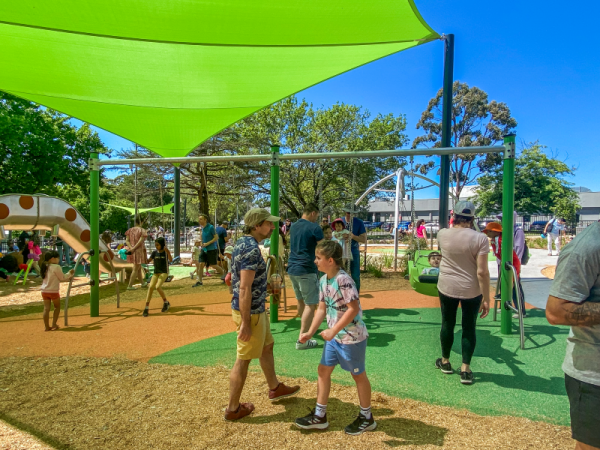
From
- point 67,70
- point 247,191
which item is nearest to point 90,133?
point 247,191

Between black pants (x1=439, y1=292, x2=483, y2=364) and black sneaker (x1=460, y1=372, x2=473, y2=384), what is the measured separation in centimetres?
10

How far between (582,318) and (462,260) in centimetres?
202

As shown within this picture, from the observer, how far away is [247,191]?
2244cm

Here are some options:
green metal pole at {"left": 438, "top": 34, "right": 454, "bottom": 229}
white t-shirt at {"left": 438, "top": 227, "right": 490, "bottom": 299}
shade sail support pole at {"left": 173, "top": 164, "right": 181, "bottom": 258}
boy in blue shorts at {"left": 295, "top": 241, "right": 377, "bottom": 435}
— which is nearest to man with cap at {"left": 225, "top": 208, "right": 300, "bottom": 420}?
boy in blue shorts at {"left": 295, "top": 241, "right": 377, "bottom": 435}

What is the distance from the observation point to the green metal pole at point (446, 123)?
834 centimetres

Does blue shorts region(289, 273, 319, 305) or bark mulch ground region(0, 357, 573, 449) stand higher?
blue shorts region(289, 273, 319, 305)

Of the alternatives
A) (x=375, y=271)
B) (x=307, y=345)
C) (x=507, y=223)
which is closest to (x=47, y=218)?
(x=375, y=271)

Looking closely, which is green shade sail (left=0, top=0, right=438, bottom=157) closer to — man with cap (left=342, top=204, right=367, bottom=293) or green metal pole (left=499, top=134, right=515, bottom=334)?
green metal pole (left=499, top=134, right=515, bottom=334)

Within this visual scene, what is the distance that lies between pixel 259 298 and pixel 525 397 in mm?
2407

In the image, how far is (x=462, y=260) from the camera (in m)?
3.59

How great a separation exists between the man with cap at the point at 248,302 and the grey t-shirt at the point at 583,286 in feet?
6.17

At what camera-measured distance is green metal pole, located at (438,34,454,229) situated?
8.34 m

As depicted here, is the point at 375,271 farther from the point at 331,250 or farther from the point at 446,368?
the point at 331,250

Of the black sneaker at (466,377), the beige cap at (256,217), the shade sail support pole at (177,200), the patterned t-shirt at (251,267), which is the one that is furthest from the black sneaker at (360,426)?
the shade sail support pole at (177,200)
